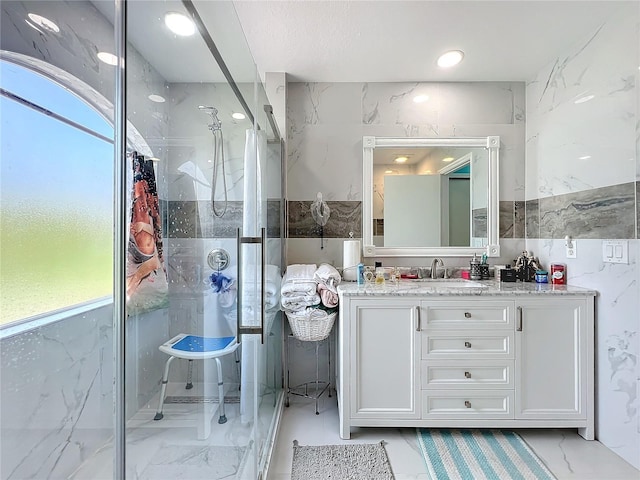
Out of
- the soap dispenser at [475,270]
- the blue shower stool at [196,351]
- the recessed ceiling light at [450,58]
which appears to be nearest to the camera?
the blue shower stool at [196,351]

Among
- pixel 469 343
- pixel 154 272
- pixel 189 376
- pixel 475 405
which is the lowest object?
pixel 475 405

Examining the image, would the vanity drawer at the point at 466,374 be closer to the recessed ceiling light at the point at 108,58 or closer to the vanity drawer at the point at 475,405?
the vanity drawer at the point at 475,405

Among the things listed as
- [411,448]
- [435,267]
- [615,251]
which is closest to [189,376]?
[411,448]

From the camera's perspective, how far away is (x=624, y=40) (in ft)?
5.61

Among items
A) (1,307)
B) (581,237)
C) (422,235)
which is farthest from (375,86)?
(1,307)

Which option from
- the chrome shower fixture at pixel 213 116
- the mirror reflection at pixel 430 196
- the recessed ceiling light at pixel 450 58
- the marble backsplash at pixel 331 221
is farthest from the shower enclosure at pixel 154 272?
the recessed ceiling light at pixel 450 58

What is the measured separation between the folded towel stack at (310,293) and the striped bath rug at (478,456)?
0.93m

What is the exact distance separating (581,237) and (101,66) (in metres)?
2.51

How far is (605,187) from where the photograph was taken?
70.9 inches

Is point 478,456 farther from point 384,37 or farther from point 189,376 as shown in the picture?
point 384,37

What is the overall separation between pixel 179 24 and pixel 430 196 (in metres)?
1.96

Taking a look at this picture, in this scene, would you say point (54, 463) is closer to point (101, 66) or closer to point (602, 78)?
point (101, 66)

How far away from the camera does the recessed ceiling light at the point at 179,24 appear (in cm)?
101

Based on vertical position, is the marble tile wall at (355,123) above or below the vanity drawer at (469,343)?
above
